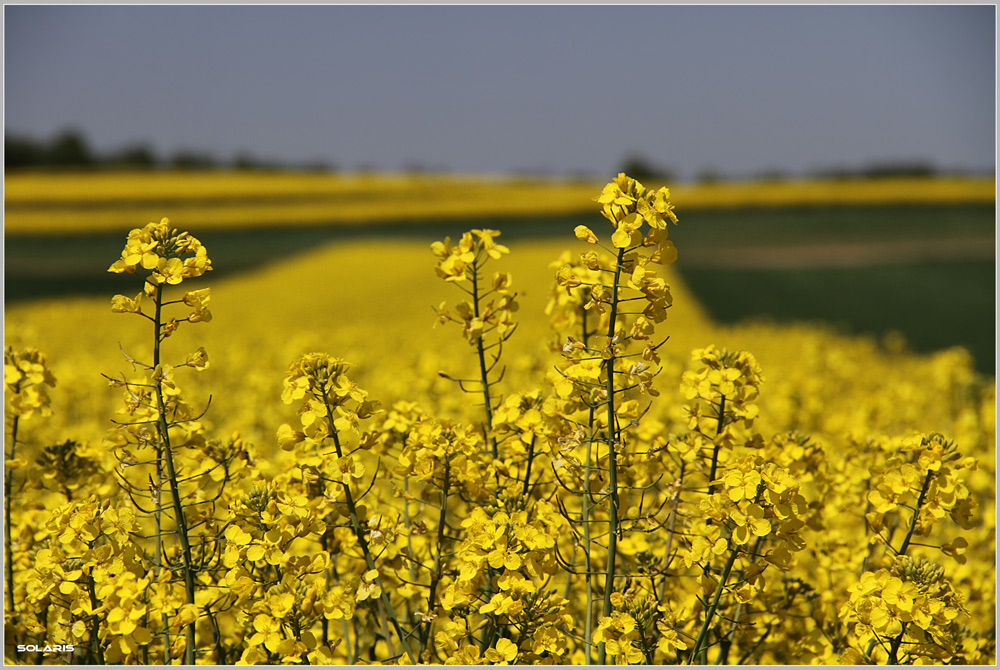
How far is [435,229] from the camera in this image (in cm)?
3234

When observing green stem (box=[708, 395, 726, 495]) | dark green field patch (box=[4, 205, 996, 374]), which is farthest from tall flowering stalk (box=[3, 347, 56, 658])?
dark green field patch (box=[4, 205, 996, 374])

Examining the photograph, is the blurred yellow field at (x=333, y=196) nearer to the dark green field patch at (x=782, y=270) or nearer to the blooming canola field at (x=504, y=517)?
the dark green field patch at (x=782, y=270)

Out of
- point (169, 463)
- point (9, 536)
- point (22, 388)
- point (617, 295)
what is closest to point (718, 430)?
point (617, 295)

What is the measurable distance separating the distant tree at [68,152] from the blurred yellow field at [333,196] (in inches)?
36.2

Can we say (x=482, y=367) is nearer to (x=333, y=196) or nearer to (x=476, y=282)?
(x=476, y=282)

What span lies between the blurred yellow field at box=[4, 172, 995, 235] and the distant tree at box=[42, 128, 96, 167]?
919 millimetres

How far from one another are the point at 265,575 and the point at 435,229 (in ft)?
101

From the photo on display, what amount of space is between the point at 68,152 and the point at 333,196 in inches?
504

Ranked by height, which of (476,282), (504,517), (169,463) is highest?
(476,282)

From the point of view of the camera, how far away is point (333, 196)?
36.9 m

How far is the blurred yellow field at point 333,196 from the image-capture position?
99.2 ft

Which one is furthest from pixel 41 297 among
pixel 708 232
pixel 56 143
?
pixel 708 232

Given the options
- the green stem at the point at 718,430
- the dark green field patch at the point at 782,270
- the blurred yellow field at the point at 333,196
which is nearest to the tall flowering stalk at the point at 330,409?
the green stem at the point at 718,430

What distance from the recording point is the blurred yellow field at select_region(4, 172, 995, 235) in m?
30.2
